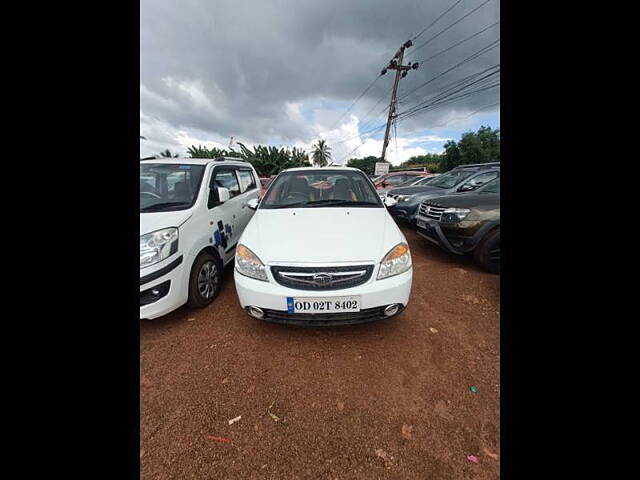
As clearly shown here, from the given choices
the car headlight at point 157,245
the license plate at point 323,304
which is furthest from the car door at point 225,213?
the license plate at point 323,304

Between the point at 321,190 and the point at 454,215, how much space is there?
6.83 ft

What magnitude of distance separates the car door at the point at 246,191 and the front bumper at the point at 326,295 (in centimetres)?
181

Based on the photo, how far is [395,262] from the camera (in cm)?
163

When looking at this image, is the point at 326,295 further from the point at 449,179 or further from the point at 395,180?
the point at 395,180

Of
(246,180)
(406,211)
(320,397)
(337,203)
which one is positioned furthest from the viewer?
(406,211)

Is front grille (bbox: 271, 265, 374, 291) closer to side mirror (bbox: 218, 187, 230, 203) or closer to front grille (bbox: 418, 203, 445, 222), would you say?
→ side mirror (bbox: 218, 187, 230, 203)

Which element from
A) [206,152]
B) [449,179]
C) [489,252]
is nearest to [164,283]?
[489,252]

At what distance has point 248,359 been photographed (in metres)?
1.62

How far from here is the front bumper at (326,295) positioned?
4.84 feet

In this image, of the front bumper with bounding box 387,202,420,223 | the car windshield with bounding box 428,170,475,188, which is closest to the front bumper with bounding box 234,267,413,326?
Result: the front bumper with bounding box 387,202,420,223
